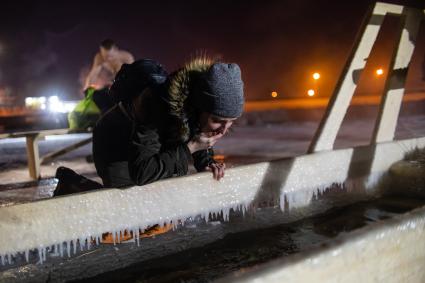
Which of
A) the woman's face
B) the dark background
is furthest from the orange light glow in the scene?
the woman's face

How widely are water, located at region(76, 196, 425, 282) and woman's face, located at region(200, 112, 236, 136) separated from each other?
33.6 inches

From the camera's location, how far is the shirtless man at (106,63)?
554 cm

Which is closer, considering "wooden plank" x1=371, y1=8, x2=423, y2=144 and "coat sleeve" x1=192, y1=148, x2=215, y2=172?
"coat sleeve" x1=192, y1=148, x2=215, y2=172

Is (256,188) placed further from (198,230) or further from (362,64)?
(362,64)

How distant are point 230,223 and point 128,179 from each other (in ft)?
3.85

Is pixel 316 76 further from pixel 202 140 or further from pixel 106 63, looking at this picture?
pixel 202 140

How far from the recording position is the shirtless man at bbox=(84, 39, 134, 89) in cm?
554

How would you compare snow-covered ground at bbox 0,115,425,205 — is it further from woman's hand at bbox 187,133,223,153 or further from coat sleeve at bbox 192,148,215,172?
woman's hand at bbox 187,133,223,153

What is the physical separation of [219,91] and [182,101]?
0.24 metres

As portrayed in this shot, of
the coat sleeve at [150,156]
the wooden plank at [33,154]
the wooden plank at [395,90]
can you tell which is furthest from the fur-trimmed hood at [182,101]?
the wooden plank at [33,154]

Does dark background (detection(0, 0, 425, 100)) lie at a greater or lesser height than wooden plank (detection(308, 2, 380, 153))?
greater

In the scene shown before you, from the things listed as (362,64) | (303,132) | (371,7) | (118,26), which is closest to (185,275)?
(362,64)

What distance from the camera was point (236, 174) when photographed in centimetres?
305

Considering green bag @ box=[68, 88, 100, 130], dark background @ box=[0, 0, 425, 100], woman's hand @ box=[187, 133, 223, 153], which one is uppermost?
dark background @ box=[0, 0, 425, 100]
